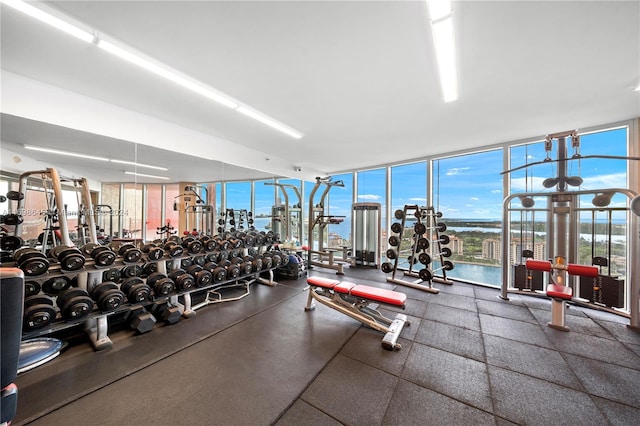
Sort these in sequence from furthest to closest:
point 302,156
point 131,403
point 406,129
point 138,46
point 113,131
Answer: point 302,156, point 406,129, point 113,131, point 138,46, point 131,403

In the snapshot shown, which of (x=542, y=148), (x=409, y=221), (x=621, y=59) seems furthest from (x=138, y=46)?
(x=542, y=148)

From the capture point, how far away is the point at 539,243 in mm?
3609

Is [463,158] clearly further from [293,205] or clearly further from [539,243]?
[293,205]

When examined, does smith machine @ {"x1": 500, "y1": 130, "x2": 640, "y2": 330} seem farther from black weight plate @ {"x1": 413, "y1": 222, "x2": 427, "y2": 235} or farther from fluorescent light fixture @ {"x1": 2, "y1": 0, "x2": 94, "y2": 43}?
fluorescent light fixture @ {"x1": 2, "y1": 0, "x2": 94, "y2": 43}

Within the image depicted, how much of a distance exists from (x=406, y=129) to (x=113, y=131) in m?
3.95

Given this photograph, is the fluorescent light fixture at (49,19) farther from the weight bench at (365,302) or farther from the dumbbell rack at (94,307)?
→ the weight bench at (365,302)

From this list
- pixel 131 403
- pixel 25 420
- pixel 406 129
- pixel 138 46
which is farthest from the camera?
pixel 406 129

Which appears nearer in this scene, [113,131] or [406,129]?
[113,131]

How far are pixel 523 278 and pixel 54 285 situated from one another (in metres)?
5.74

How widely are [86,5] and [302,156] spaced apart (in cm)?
387

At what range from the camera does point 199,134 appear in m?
3.69

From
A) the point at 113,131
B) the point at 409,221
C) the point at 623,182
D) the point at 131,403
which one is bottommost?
the point at 131,403

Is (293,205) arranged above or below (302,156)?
below

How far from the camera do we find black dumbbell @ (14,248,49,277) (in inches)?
71.6
